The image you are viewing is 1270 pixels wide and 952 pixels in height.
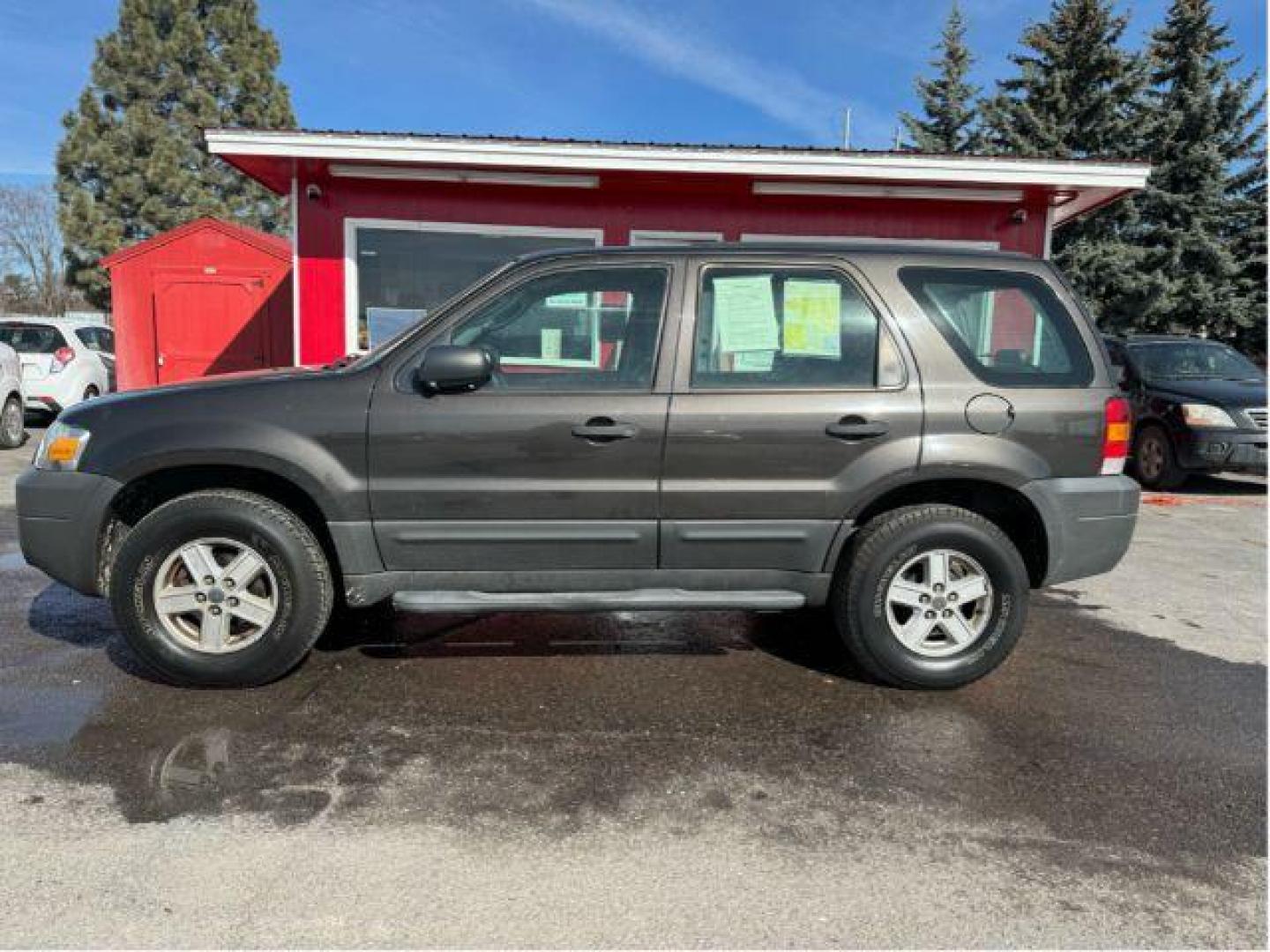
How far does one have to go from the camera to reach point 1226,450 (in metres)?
9.09

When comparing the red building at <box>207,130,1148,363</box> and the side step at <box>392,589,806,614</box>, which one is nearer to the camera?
the side step at <box>392,589,806,614</box>

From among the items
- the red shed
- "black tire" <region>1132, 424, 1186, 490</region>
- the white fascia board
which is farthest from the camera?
the red shed

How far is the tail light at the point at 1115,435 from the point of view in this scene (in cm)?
373

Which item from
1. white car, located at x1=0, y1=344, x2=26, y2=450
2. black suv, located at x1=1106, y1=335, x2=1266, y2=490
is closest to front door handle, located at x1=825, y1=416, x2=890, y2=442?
black suv, located at x1=1106, y1=335, x2=1266, y2=490

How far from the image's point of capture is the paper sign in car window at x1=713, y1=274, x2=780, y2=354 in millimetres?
3717

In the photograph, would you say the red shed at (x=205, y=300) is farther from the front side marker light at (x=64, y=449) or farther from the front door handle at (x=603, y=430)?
the front door handle at (x=603, y=430)

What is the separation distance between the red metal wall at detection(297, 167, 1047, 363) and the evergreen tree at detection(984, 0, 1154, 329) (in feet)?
46.2

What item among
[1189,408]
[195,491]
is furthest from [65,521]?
[1189,408]

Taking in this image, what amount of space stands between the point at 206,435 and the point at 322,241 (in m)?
6.78

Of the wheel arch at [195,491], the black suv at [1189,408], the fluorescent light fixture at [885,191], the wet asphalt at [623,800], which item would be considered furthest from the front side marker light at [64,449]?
the black suv at [1189,408]

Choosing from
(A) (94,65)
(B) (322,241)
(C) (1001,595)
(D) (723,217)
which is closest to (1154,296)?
(D) (723,217)

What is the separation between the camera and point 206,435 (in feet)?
11.4

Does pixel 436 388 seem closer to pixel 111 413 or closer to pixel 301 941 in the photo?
pixel 111 413

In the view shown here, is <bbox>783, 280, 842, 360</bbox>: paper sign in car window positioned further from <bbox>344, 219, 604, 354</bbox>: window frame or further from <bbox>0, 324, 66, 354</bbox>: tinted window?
<bbox>0, 324, 66, 354</bbox>: tinted window
